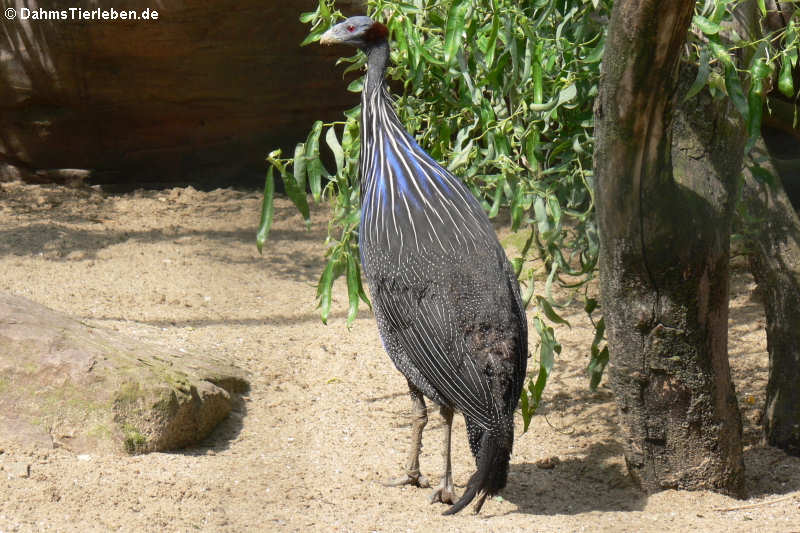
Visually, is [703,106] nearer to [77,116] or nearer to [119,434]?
[119,434]

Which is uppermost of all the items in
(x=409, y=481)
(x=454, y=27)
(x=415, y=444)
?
(x=454, y=27)

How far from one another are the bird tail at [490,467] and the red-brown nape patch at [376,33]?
1.59 metres

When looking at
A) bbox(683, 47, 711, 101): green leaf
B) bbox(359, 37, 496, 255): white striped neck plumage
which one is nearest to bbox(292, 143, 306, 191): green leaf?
bbox(359, 37, 496, 255): white striped neck plumage

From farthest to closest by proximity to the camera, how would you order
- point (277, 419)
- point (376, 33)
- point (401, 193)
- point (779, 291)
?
1. point (277, 419)
2. point (779, 291)
3. point (376, 33)
4. point (401, 193)

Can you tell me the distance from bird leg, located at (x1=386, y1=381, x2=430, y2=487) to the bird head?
1.39 metres

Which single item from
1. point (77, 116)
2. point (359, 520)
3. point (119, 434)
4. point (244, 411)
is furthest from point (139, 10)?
point (359, 520)

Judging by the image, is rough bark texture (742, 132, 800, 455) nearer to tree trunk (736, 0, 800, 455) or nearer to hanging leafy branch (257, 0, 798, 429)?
tree trunk (736, 0, 800, 455)

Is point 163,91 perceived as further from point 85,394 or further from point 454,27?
point 454,27

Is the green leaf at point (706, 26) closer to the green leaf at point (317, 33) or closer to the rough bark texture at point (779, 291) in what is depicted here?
the rough bark texture at point (779, 291)

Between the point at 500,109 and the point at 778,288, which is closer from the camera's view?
the point at 500,109

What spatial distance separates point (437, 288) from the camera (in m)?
3.27

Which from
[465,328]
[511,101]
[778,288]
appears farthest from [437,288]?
[778,288]

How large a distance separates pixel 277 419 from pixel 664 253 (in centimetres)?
203

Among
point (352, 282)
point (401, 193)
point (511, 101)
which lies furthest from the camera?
point (511, 101)
